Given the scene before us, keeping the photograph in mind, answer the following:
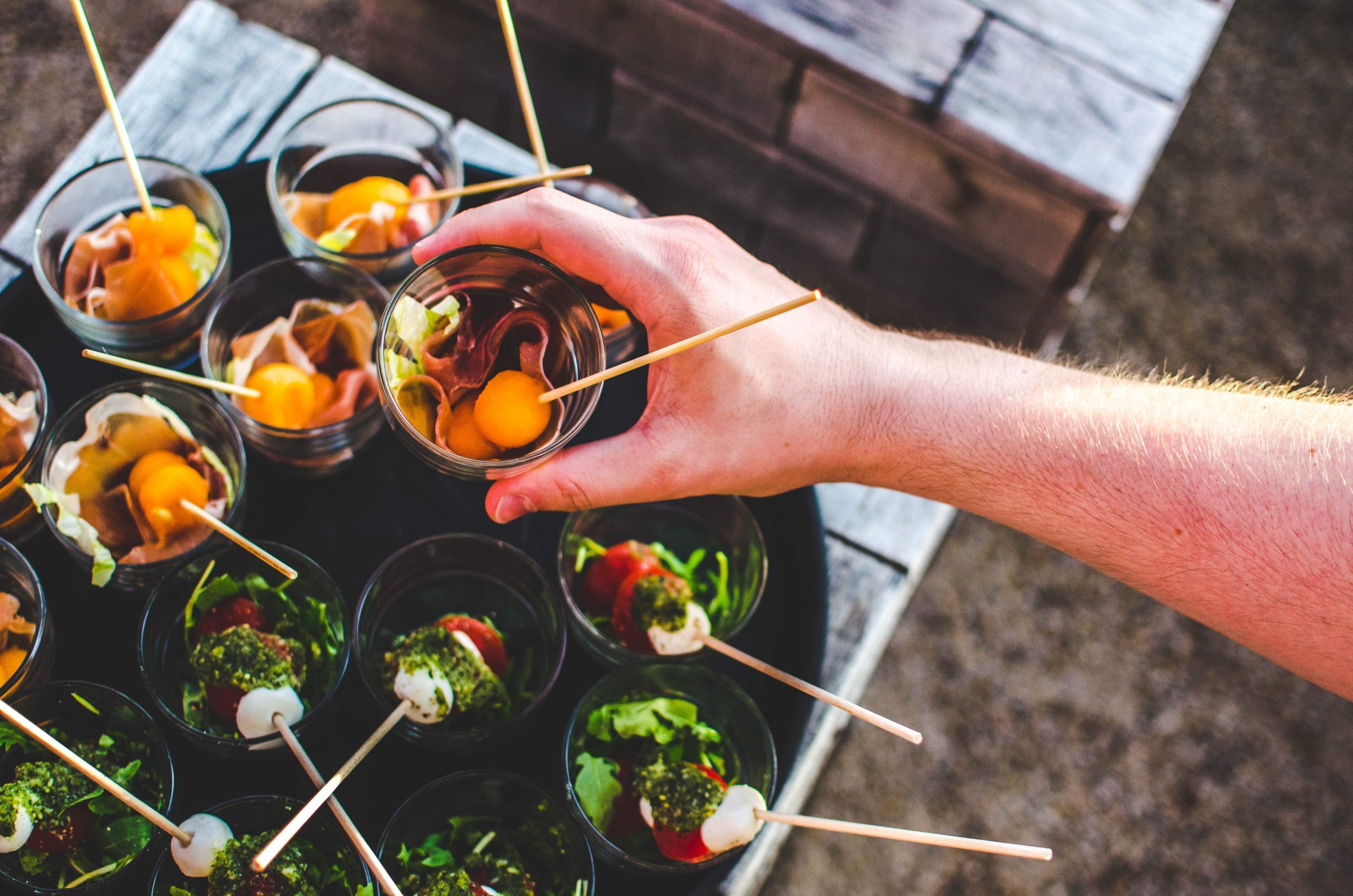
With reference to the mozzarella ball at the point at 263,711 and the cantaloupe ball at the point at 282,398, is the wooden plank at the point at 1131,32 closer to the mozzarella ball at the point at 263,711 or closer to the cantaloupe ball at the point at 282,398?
the cantaloupe ball at the point at 282,398

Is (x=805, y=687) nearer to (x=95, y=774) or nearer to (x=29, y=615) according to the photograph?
(x=95, y=774)

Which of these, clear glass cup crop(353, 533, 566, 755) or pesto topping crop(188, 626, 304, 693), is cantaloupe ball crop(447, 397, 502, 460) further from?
pesto topping crop(188, 626, 304, 693)

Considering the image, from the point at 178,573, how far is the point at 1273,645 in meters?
1.59

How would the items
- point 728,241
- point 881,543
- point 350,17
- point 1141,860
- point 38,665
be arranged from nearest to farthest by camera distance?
point 38,665, point 728,241, point 881,543, point 1141,860, point 350,17

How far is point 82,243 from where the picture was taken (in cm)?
162

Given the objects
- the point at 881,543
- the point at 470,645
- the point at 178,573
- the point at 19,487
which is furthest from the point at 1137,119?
the point at 19,487

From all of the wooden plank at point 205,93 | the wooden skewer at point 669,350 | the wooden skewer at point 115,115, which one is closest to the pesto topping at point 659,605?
the wooden skewer at point 669,350

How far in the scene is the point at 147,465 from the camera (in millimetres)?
1471

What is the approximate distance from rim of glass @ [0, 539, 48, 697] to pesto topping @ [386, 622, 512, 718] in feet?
1.51


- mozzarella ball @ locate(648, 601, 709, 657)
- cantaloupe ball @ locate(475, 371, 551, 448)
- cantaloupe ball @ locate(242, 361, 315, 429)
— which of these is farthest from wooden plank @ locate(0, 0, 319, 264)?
mozzarella ball @ locate(648, 601, 709, 657)

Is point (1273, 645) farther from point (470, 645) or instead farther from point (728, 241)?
point (470, 645)

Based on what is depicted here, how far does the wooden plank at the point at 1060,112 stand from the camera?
2.19 metres

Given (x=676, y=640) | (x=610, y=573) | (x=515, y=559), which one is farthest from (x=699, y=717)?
(x=515, y=559)

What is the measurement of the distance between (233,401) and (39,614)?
0.39 metres
